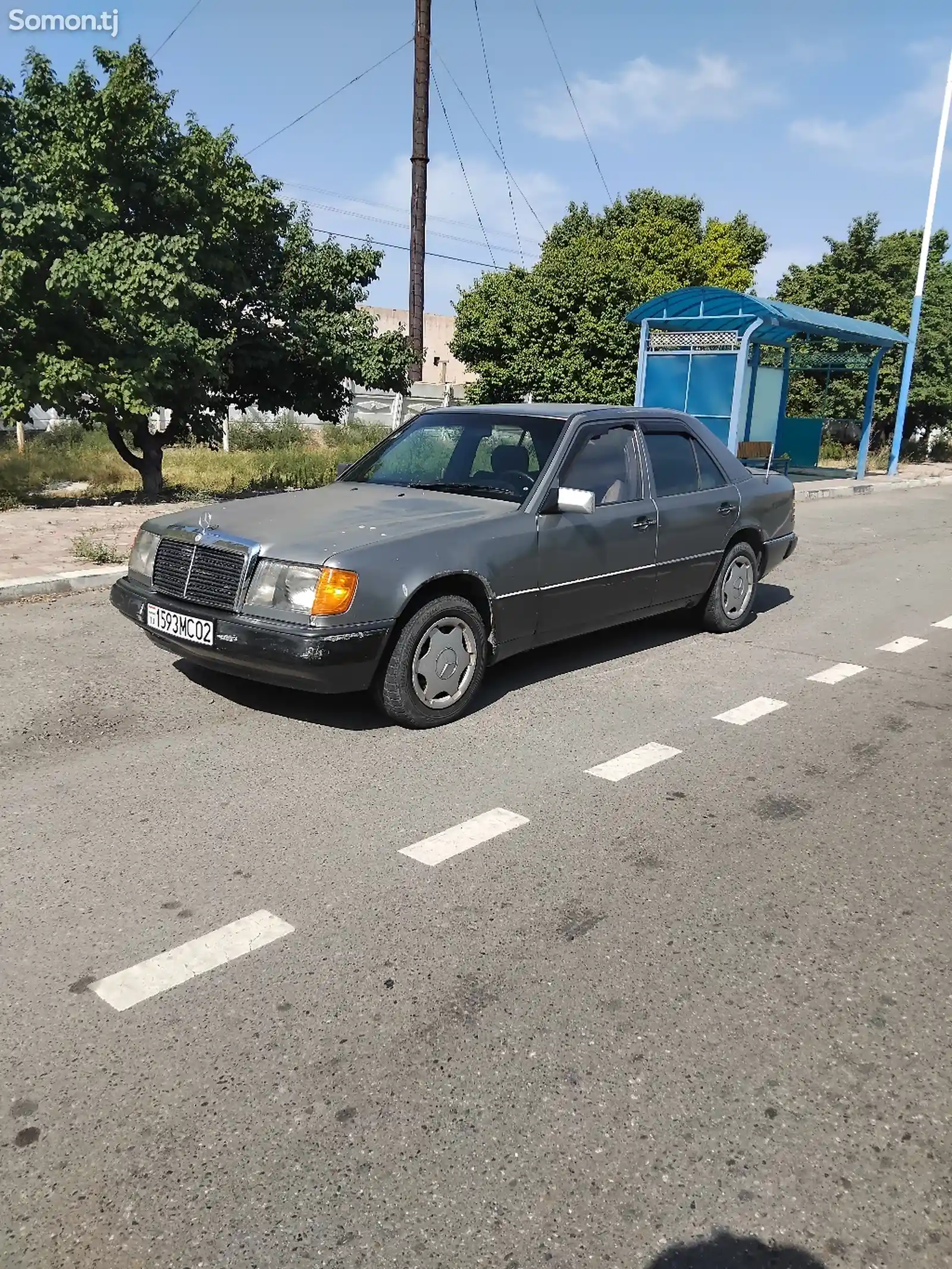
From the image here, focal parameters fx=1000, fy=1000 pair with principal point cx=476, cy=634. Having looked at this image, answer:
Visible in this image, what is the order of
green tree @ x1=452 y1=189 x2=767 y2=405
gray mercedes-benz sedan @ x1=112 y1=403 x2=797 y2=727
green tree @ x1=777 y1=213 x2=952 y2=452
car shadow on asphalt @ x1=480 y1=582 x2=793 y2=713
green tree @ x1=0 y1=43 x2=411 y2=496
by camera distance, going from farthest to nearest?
1. green tree @ x1=777 y1=213 x2=952 y2=452
2. green tree @ x1=452 y1=189 x2=767 y2=405
3. green tree @ x1=0 y1=43 x2=411 y2=496
4. car shadow on asphalt @ x1=480 y1=582 x2=793 y2=713
5. gray mercedes-benz sedan @ x1=112 y1=403 x2=797 y2=727

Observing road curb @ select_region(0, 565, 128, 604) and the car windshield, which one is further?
road curb @ select_region(0, 565, 128, 604)

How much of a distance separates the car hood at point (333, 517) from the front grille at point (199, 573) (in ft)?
0.43

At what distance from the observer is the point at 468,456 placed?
5852 mm

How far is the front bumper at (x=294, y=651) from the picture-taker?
14.7 feet

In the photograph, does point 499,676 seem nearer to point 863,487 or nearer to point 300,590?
point 300,590

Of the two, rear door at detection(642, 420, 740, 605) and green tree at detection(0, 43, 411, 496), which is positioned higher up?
green tree at detection(0, 43, 411, 496)

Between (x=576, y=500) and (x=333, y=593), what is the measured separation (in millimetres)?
1490

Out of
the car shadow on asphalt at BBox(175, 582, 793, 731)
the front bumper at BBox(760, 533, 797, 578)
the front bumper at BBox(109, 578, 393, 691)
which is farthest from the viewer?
the front bumper at BBox(760, 533, 797, 578)

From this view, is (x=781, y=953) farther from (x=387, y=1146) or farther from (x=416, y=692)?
(x=416, y=692)

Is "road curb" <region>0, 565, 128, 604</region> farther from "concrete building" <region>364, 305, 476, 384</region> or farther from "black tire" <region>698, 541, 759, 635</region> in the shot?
"concrete building" <region>364, 305, 476, 384</region>

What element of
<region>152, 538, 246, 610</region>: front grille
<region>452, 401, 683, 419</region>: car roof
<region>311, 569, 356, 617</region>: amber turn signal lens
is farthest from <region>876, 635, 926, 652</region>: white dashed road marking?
<region>152, 538, 246, 610</region>: front grille

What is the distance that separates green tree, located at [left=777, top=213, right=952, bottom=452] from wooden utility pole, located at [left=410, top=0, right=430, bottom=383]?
43.1 feet

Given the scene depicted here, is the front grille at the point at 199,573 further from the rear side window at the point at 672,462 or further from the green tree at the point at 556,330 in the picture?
the green tree at the point at 556,330

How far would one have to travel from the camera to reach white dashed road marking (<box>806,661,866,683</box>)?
6.14 m
